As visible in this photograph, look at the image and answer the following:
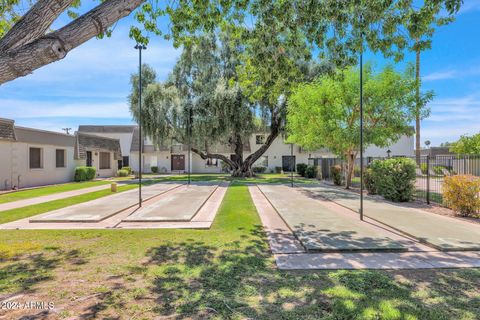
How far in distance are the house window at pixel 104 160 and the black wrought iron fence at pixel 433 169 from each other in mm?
19292

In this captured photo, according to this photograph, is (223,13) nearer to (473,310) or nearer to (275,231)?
(275,231)

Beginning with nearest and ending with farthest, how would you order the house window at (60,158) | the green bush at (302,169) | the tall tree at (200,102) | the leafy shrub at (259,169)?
1. the house window at (60,158)
2. the tall tree at (200,102)
3. the green bush at (302,169)
4. the leafy shrub at (259,169)

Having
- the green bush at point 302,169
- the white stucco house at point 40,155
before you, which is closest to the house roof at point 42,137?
the white stucco house at point 40,155

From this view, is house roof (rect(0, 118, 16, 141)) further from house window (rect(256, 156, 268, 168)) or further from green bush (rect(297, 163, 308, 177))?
house window (rect(256, 156, 268, 168))

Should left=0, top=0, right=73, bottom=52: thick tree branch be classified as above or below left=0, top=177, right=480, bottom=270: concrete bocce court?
above

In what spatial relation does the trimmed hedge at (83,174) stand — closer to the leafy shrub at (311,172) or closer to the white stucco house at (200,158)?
the white stucco house at (200,158)

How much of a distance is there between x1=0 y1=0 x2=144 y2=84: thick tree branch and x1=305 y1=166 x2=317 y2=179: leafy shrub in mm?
23732

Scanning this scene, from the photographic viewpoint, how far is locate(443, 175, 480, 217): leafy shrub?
27.0 feet

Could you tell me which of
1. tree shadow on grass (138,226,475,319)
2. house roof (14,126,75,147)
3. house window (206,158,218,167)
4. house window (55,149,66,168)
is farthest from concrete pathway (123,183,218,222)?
house window (206,158,218,167)

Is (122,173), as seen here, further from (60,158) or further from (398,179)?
(398,179)

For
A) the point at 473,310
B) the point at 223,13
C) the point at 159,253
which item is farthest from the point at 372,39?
the point at 159,253

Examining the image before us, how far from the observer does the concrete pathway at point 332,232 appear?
211 inches

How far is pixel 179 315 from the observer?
3.08 meters

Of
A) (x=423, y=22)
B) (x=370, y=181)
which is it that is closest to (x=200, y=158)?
(x=370, y=181)
